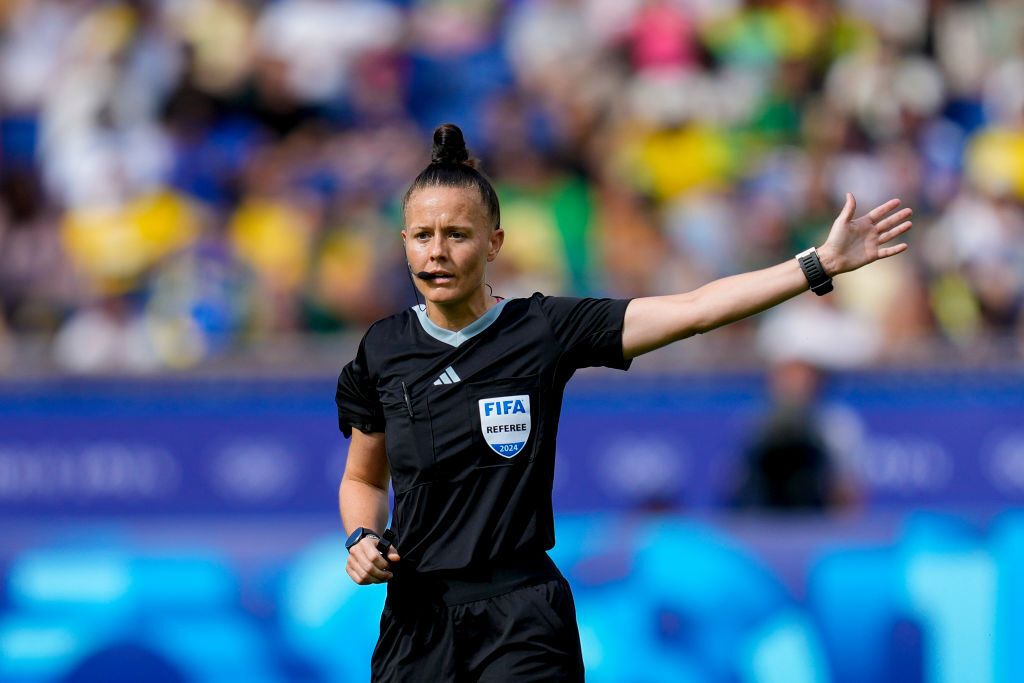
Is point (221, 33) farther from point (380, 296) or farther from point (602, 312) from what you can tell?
point (602, 312)

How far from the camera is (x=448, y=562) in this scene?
4.33 meters

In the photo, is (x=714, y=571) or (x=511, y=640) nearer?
(x=511, y=640)

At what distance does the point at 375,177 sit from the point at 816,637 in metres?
6.45

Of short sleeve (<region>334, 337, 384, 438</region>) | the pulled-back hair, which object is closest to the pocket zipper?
short sleeve (<region>334, 337, 384, 438</region>)

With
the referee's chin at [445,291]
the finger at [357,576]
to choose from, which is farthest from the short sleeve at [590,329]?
the finger at [357,576]

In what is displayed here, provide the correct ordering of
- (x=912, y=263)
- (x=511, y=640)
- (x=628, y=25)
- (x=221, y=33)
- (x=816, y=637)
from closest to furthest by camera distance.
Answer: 1. (x=511, y=640)
2. (x=816, y=637)
3. (x=912, y=263)
4. (x=628, y=25)
5. (x=221, y=33)

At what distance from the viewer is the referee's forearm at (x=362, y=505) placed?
4586 mm

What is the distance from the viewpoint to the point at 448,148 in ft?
14.7

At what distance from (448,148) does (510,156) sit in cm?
741

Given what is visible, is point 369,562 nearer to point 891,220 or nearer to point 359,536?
point 359,536

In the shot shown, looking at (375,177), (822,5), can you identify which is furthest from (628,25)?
(375,177)

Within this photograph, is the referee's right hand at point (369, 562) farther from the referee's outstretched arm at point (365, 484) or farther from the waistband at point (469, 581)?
the referee's outstretched arm at point (365, 484)

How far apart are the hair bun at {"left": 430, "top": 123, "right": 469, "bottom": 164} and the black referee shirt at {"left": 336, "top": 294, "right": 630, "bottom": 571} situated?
1.36 ft

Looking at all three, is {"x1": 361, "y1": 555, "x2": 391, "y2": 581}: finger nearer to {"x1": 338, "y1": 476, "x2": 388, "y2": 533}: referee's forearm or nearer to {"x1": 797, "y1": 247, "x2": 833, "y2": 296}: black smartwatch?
{"x1": 338, "y1": 476, "x2": 388, "y2": 533}: referee's forearm
